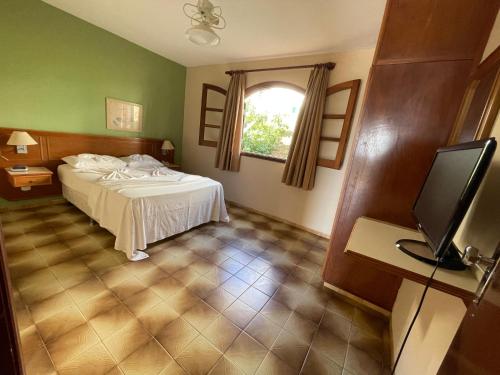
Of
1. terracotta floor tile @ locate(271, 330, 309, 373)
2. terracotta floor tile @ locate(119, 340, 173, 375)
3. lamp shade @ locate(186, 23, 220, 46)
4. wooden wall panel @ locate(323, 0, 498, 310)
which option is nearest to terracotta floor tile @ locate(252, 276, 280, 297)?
terracotta floor tile @ locate(271, 330, 309, 373)

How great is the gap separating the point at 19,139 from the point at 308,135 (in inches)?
140

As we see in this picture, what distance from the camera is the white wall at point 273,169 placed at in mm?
2779

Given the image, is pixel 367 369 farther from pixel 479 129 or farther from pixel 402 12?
pixel 402 12

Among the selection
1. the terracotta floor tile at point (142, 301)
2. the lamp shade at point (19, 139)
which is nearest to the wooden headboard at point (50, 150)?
the lamp shade at point (19, 139)

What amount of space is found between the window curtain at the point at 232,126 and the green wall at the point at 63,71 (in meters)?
1.44

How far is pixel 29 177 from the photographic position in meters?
2.49

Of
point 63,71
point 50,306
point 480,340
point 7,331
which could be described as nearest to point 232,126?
point 63,71

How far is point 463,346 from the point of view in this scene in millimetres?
581

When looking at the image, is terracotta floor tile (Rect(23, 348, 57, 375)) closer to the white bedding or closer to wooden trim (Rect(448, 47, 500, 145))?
the white bedding

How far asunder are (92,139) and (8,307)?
340 centimetres

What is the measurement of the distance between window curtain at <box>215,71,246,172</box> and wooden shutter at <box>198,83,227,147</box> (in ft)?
0.81

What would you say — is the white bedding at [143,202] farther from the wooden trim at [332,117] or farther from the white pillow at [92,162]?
the wooden trim at [332,117]

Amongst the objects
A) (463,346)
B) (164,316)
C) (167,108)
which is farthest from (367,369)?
(167,108)

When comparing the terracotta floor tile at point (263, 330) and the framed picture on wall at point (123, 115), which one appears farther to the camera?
the framed picture on wall at point (123, 115)
